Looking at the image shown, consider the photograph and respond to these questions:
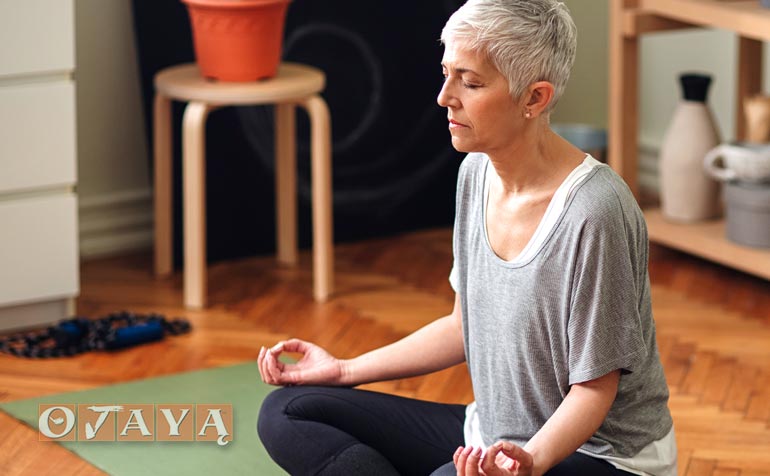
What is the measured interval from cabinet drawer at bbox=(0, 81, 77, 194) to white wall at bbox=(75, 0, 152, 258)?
1.85ft

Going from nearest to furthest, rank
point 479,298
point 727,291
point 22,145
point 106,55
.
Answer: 1. point 479,298
2. point 22,145
3. point 727,291
4. point 106,55

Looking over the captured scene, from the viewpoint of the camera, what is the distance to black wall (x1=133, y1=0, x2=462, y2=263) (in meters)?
3.28

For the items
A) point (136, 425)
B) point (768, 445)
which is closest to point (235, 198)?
point (136, 425)

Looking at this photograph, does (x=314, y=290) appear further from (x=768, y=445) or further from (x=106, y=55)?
(x=768, y=445)

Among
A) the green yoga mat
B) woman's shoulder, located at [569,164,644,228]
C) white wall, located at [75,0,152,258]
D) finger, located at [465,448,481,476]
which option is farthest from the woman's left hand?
white wall, located at [75,0,152,258]

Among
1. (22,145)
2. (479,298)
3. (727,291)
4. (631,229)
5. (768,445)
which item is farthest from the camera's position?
(727,291)

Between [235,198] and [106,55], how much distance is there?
48 centimetres

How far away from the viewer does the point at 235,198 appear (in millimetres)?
3359

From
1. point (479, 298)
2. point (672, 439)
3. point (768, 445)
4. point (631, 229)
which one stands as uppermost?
point (631, 229)

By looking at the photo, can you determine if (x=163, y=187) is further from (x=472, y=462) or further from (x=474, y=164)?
(x=472, y=462)

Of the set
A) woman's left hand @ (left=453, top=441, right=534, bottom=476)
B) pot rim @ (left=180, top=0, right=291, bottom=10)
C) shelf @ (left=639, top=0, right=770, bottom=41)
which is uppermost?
pot rim @ (left=180, top=0, right=291, bottom=10)

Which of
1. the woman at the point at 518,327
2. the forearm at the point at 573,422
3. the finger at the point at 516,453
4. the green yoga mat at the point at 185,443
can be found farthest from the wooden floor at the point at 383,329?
the finger at the point at 516,453

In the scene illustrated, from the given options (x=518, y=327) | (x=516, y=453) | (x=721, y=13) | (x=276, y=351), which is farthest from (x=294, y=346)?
(x=721, y=13)

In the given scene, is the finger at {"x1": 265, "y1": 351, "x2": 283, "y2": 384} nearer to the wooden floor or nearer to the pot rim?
the wooden floor
